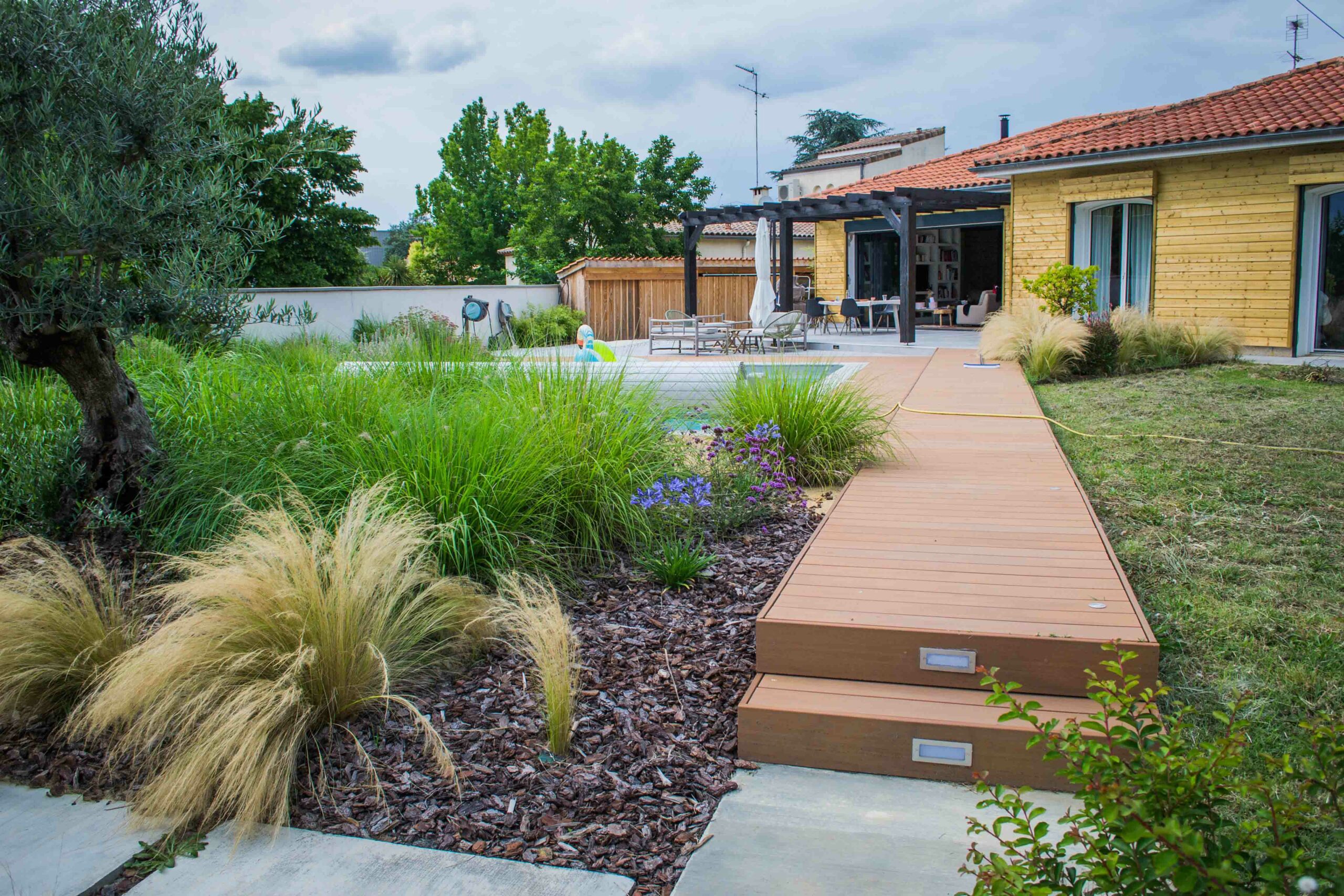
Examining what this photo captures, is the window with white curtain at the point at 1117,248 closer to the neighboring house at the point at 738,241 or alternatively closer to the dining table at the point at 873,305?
the dining table at the point at 873,305

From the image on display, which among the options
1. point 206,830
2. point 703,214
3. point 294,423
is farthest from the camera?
point 703,214

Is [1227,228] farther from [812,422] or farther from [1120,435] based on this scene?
[812,422]

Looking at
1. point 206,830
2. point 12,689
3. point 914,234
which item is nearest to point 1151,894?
point 206,830

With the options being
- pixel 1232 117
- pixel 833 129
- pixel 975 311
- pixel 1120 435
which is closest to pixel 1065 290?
pixel 1232 117

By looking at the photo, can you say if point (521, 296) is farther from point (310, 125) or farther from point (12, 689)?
point (12, 689)

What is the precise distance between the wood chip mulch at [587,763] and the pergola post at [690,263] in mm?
16045

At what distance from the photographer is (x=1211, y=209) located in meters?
13.0

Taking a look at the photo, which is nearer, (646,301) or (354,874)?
(354,874)

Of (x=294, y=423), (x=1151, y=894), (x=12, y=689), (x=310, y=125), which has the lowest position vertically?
(x=12, y=689)

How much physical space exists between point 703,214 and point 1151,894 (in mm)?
18483

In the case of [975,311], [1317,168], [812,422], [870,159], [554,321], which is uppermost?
[870,159]

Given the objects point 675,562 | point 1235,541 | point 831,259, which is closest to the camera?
point 675,562

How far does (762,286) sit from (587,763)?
1457 cm

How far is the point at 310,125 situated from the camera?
4.70 m
